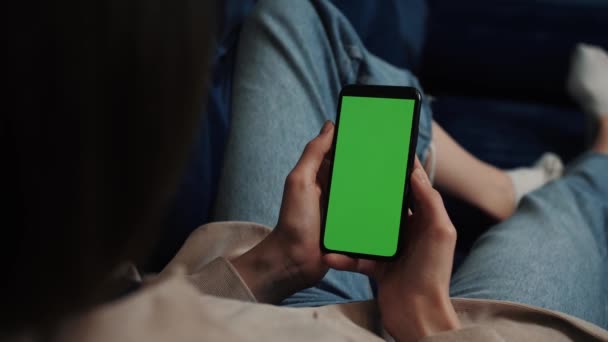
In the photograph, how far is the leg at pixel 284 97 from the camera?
0.70 metres

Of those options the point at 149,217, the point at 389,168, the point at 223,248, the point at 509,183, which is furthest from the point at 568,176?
the point at 149,217

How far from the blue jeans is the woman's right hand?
101mm

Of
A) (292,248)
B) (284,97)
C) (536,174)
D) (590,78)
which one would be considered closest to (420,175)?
(292,248)

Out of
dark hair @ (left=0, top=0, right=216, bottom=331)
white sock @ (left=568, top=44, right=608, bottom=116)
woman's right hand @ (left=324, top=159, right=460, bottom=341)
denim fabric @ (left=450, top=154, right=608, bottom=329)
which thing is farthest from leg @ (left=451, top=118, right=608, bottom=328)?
dark hair @ (left=0, top=0, right=216, bottom=331)

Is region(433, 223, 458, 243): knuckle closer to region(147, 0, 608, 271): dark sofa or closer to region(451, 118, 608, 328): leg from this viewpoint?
Result: region(451, 118, 608, 328): leg

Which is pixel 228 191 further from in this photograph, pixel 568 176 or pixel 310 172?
pixel 568 176

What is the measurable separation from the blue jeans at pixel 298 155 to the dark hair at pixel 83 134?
378mm

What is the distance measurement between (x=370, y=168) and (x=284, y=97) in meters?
0.20

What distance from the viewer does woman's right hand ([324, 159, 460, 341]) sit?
52cm

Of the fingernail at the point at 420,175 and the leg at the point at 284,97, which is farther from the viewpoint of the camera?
the leg at the point at 284,97

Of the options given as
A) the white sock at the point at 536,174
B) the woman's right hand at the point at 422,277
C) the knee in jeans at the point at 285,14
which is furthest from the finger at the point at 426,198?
the white sock at the point at 536,174

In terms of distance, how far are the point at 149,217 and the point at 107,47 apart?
78 millimetres

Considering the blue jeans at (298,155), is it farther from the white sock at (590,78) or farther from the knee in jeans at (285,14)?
the white sock at (590,78)

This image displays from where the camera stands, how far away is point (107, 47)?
0.83 ft
